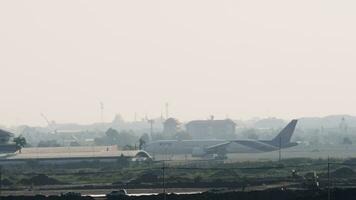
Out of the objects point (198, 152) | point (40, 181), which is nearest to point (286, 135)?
point (198, 152)

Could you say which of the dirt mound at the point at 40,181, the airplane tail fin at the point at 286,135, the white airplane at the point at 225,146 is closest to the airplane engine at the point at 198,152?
the white airplane at the point at 225,146

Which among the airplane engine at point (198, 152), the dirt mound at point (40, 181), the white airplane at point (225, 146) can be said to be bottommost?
the dirt mound at point (40, 181)

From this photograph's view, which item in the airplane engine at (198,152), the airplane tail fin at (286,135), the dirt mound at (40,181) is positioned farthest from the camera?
the airplane tail fin at (286,135)

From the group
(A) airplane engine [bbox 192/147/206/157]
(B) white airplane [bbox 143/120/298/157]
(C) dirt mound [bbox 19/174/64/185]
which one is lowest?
(C) dirt mound [bbox 19/174/64/185]

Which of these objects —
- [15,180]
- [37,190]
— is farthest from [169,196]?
[15,180]

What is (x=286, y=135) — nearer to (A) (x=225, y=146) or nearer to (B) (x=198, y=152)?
(A) (x=225, y=146)

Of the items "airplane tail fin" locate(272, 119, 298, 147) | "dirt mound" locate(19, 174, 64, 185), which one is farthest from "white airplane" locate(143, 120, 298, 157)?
"dirt mound" locate(19, 174, 64, 185)

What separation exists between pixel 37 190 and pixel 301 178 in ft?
78.2

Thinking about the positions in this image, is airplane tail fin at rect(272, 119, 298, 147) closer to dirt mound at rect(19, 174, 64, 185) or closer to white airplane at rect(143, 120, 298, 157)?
white airplane at rect(143, 120, 298, 157)

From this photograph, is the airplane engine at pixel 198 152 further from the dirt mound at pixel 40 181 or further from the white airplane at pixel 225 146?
the dirt mound at pixel 40 181

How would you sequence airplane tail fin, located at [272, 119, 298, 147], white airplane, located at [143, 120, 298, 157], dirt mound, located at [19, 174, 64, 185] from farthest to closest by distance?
1. airplane tail fin, located at [272, 119, 298, 147]
2. white airplane, located at [143, 120, 298, 157]
3. dirt mound, located at [19, 174, 64, 185]

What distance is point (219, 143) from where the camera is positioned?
16288 cm

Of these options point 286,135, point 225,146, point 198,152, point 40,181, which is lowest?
point 40,181

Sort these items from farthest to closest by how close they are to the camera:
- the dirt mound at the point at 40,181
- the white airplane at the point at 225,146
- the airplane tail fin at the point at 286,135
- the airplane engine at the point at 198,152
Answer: the airplane tail fin at the point at 286,135 → the white airplane at the point at 225,146 → the airplane engine at the point at 198,152 → the dirt mound at the point at 40,181
